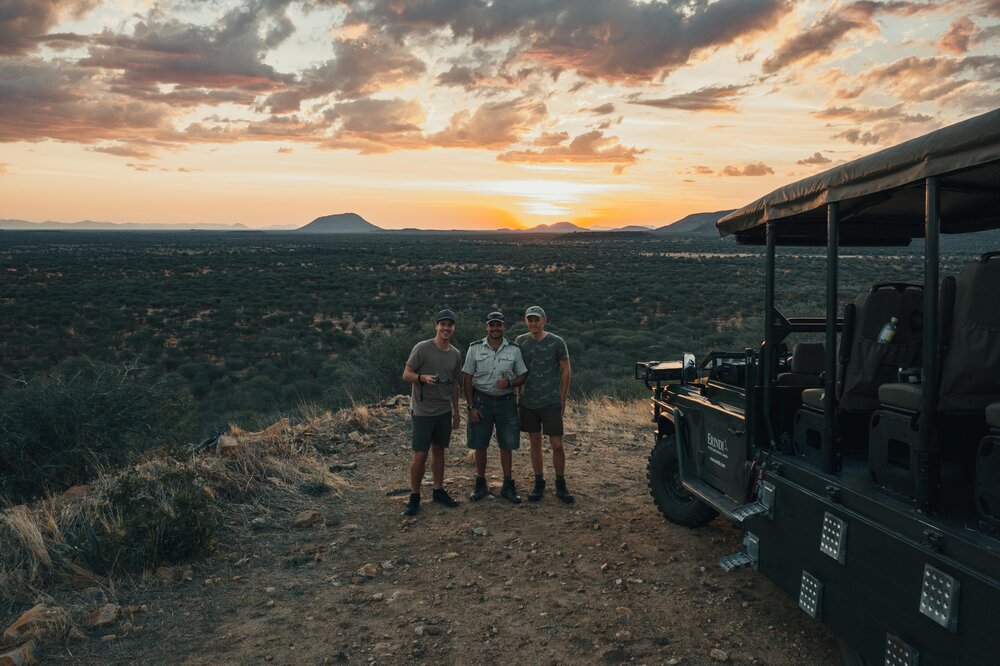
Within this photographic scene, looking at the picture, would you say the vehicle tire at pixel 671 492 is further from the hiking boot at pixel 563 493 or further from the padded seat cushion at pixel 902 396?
the padded seat cushion at pixel 902 396

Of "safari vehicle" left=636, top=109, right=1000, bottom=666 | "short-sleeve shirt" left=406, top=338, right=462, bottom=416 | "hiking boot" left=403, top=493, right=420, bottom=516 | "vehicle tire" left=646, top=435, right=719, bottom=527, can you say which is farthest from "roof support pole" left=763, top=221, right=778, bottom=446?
"hiking boot" left=403, top=493, right=420, bottom=516

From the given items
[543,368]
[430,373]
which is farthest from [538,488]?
[430,373]

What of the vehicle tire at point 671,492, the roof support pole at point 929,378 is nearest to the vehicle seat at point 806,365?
the vehicle tire at point 671,492

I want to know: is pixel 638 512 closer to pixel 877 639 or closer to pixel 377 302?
pixel 877 639

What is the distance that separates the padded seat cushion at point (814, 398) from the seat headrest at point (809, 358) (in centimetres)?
47

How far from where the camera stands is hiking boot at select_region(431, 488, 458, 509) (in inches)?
263

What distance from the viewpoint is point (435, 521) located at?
6.36m

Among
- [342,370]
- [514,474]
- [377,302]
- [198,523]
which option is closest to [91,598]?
[198,523]

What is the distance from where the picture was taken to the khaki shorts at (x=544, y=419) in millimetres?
6676

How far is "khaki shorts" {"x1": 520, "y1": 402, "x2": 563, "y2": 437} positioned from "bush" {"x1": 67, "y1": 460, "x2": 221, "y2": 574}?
2.73m

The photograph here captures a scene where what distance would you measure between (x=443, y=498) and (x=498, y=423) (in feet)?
2.78

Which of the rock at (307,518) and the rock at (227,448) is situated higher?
the rock at (227,448)

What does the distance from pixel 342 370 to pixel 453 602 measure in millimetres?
11881

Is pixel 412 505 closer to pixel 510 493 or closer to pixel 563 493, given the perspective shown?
pixel 510 493
